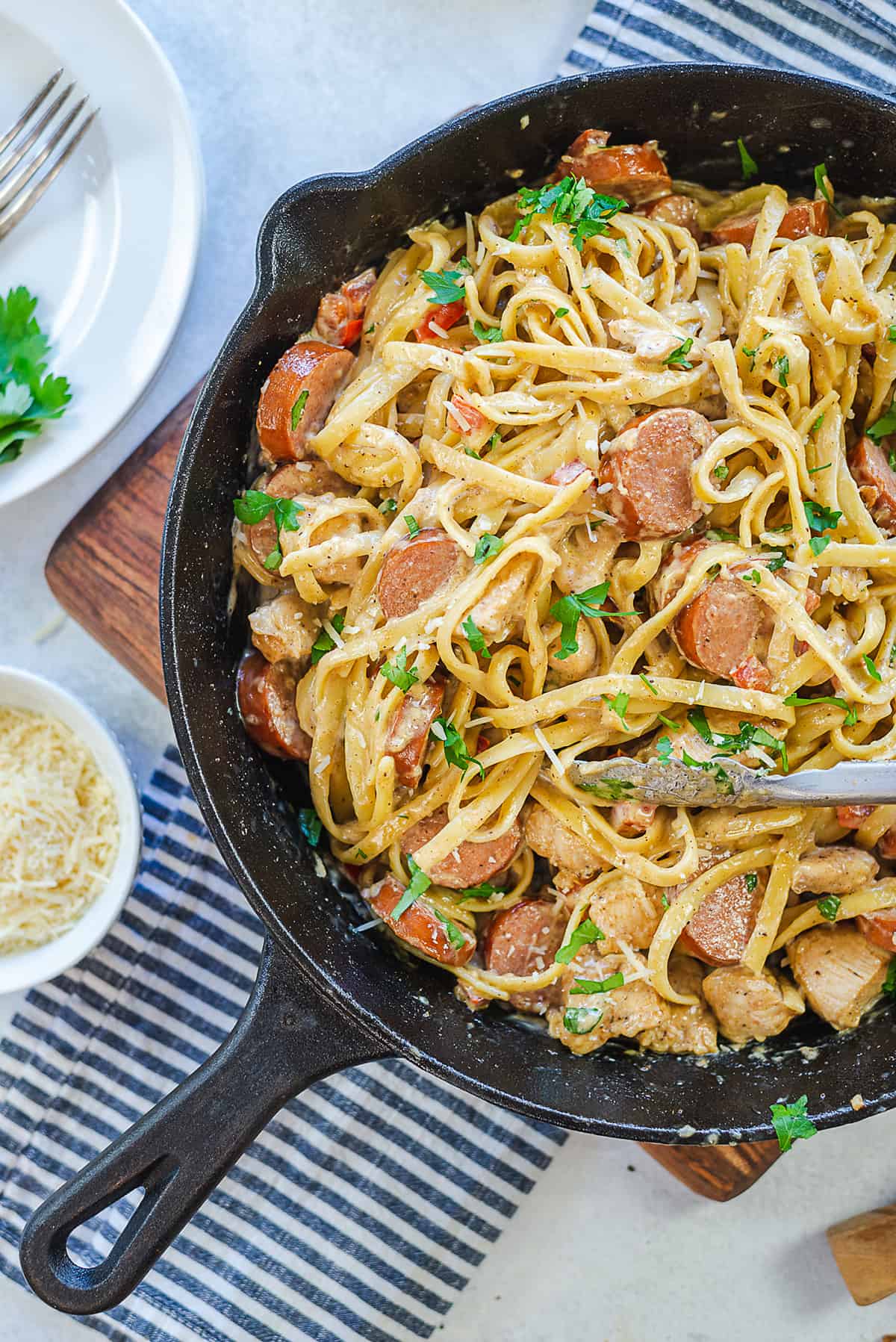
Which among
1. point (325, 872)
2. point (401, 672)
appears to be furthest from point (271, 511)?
point (325, 872)

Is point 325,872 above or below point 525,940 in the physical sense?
above

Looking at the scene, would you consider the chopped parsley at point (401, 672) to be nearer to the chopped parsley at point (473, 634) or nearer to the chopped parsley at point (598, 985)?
the chopped parsley at point (473, 634)

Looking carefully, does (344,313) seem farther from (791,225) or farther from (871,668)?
(871,668)

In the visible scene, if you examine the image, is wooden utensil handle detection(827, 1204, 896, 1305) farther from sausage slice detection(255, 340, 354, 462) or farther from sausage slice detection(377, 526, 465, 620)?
sausage slice detection(255, 340, 354, 462)

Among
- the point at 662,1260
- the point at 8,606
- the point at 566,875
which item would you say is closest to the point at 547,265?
the point at 566,875

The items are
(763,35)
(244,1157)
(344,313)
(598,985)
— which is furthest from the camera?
(244,1157)

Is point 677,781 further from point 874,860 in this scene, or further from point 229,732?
point 229,732

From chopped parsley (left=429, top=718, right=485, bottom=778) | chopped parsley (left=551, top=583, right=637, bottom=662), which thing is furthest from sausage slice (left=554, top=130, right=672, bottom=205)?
chopped parsley (left=429, top=718, right=485, bottom=778)

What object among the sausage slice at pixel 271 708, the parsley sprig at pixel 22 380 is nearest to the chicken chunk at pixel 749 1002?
the sausage slice at pixel 271 708
